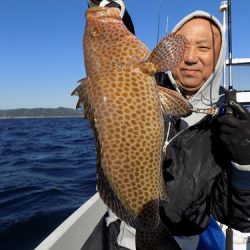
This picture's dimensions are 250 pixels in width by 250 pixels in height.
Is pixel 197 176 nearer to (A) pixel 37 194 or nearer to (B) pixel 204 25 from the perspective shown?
(B) pixel 204 25

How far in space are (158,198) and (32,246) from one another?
5.16 meters

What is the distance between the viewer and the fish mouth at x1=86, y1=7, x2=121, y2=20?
292 cm

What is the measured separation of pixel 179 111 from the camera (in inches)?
105

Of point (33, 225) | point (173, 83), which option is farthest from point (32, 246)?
point (173, 83)

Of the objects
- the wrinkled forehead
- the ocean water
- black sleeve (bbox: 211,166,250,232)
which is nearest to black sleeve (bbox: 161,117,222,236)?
black sleeve (bbox: 211,166,250,232)

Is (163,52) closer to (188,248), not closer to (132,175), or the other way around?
(132,175)

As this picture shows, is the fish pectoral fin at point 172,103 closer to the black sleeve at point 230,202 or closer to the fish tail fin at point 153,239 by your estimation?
the fish tail fin at point 153,239

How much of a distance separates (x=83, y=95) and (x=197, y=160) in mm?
1709

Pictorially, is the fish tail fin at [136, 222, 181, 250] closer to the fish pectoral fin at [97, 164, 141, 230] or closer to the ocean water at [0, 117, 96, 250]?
the fish pectoral fin at [97, 164, 141, 230]

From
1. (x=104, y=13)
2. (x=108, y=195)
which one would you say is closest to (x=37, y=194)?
(x=108, y=195)

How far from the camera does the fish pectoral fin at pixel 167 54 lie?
262 centimetres

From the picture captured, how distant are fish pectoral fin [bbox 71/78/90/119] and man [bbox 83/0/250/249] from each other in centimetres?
126

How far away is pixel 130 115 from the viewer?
8.54ft

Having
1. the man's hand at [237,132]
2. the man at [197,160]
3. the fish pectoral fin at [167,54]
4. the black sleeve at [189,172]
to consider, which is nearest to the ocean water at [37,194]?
the man at [197,160]
